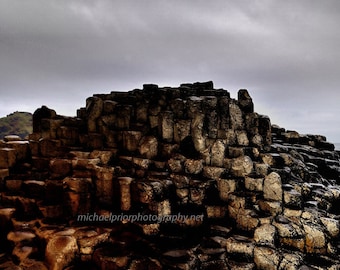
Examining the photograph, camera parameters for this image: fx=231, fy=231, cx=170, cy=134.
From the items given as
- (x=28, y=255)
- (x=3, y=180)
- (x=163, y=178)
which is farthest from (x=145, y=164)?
(x=3, y=180)

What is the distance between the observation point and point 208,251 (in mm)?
9742

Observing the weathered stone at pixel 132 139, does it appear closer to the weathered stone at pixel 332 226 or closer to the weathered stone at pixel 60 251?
the weathered stone at pixel 60 251

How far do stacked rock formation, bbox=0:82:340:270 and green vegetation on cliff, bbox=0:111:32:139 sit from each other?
45164 mm

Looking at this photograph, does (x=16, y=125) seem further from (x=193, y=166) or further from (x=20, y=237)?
(x=193, y=166)

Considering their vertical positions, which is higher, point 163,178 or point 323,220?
point 163,178

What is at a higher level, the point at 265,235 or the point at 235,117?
the point at 235,117

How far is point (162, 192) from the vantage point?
11695mm

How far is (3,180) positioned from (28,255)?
204 inches

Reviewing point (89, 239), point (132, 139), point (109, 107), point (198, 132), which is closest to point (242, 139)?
point (198, 132)

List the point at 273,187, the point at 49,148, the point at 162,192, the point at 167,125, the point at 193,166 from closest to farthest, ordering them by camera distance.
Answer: the point at 273,187 → the point at 162,192 → the point at 193,166 → the point at 167,125 → the point at 49,148

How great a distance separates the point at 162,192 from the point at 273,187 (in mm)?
5435

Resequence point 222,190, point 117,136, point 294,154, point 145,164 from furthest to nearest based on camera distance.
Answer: point 294,154 → point 117,136 → point 145,164 → point 222,190

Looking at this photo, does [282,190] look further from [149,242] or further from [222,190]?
[149,242]

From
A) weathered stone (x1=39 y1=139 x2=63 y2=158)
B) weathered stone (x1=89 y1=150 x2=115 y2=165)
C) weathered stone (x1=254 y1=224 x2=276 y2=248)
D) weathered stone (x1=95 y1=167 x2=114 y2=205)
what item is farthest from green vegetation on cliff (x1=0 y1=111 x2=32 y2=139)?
weathered stone (x1=254 y1=224 x2=276 y2=248)
